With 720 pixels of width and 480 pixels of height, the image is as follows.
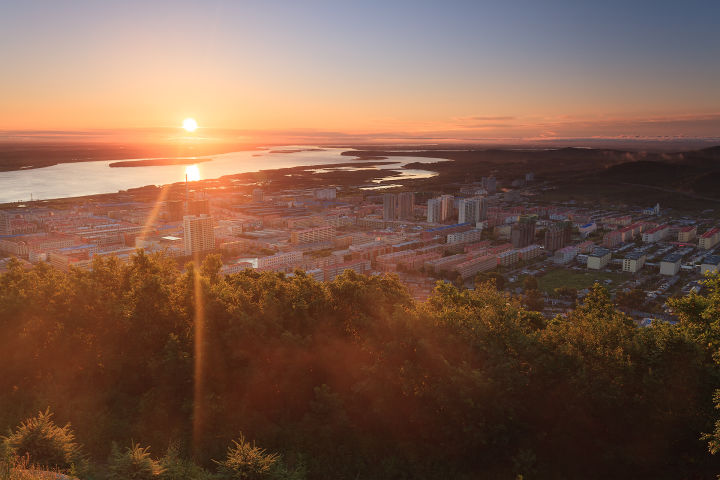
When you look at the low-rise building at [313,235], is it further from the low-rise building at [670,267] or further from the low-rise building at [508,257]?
the low-rise building at [670,267]

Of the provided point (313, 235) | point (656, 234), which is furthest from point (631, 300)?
point (313, 235)

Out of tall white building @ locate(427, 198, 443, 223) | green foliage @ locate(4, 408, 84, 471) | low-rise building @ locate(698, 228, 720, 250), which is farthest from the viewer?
tall white building @ locate(427, 198, 443, 223)

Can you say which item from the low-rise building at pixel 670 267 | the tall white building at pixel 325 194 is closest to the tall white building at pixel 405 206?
the tall white building at pixel 325 194

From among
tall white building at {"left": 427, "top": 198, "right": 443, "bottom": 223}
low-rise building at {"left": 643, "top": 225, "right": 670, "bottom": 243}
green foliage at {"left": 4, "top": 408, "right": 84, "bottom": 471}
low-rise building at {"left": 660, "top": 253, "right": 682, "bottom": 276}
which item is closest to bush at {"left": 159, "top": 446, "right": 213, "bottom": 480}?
green foliage at {"left": 4, "top": 408, "right": 84, "bottom": 471}

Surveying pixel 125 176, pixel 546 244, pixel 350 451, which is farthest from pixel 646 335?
pixel 125 176

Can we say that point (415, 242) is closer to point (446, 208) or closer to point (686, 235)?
point (446, 208)

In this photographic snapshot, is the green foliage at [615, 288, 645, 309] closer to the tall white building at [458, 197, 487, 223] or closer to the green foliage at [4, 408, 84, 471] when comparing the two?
the green foliage at [4, 408, 84, 471]

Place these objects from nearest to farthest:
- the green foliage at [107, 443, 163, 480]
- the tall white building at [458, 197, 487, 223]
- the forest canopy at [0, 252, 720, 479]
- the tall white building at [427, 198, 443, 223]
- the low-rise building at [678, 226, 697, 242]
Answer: the green foliage at [107, 443, 163, 480] < the forest canopy at [0, 252, 720, 479] < the low-rise building at [678, 226, 697, 242] < the tall white building at [458, 197, 487, 223] < the tall white building at [427, 198, 443, 223]
